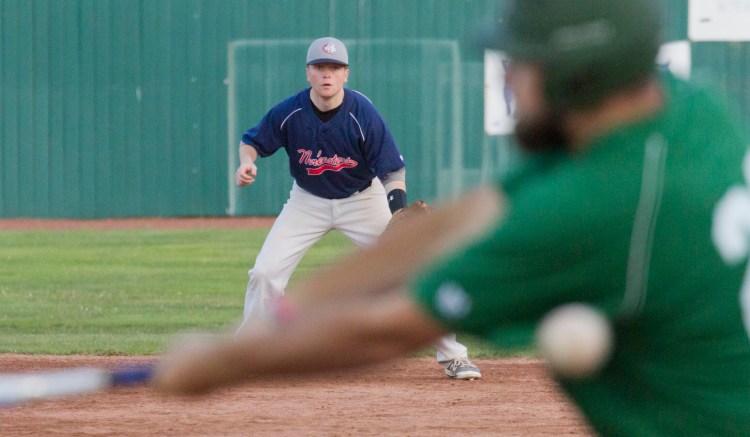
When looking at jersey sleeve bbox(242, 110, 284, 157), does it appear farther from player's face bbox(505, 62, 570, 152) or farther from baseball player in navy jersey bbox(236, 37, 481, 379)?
player's face bbox(505, 62, 570, 152)

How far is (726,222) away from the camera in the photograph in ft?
6.65

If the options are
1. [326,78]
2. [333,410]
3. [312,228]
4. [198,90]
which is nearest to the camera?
[333,410]

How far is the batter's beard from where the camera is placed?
2.04 meters

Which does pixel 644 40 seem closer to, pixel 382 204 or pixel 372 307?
pixel 372 307

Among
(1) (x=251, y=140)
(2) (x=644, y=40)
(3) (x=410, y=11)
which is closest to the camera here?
(2) (x=644, y=40)

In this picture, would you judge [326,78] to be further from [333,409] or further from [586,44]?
[586,44]

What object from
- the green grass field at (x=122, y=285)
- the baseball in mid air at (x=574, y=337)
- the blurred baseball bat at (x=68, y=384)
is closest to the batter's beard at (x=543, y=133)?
the baseball in mid air at (x=574, y=337)

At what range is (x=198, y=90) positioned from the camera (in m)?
22.5

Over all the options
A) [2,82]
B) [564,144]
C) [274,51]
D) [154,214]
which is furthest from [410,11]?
[564,144]

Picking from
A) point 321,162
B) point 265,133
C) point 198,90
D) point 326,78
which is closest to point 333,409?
point 321,162

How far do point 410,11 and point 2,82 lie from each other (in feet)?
24.6

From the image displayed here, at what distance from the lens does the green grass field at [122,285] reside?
10.4 meters

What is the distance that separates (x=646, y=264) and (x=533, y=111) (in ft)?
1.00

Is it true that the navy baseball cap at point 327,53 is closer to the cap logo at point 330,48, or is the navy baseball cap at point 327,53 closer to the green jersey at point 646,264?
the cap logo at point 330,48
